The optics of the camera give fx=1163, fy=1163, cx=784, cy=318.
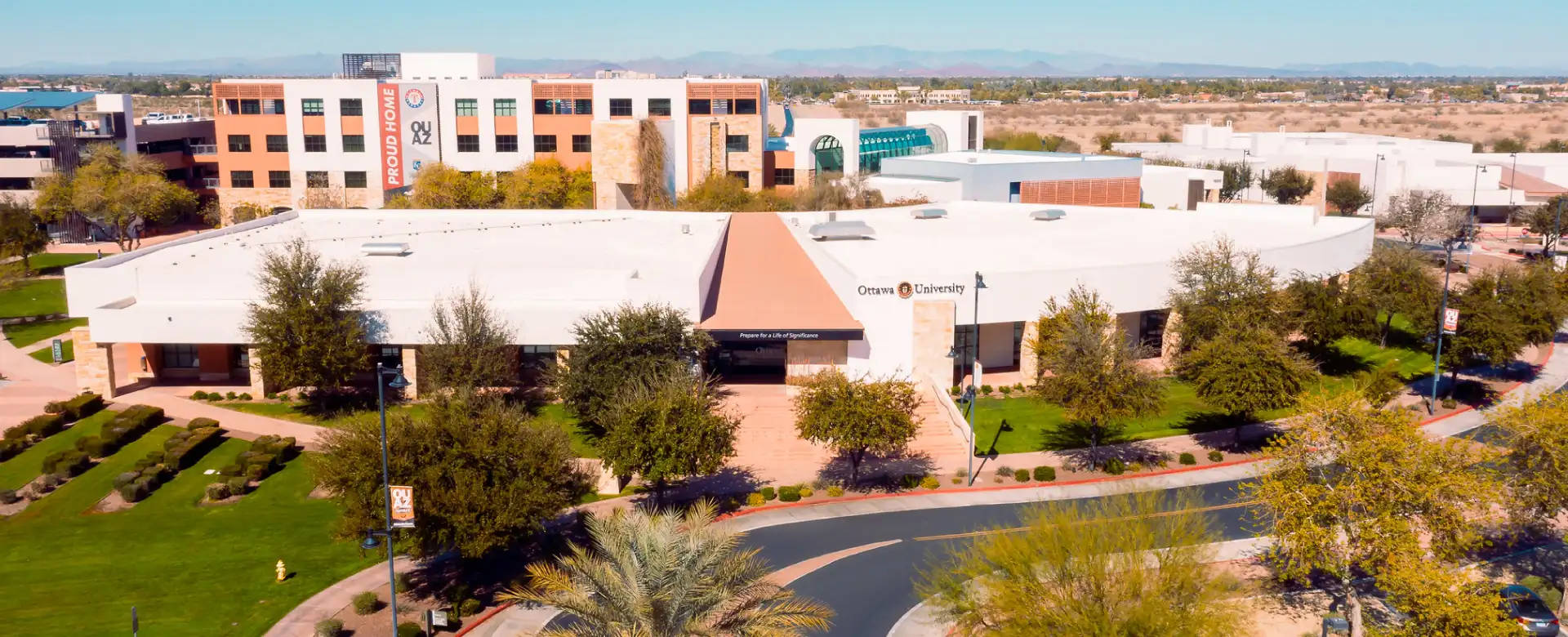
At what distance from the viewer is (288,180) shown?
93000 millimetres

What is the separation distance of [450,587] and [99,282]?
2876 cm

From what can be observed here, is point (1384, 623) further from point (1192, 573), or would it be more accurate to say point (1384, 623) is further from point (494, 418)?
point (494, 418)

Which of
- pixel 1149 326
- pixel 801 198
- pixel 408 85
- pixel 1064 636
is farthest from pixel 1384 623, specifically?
pixel 408 85

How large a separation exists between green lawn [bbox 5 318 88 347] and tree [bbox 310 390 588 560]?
4062cm

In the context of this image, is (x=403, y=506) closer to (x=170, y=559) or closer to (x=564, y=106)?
(x=170, y=559)

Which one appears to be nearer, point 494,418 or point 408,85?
point 494,418

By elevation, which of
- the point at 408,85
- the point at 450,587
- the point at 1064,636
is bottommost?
the point at 450,587

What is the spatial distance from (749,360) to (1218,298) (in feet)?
66.1

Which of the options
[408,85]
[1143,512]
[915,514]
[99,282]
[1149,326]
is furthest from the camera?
[408,85]

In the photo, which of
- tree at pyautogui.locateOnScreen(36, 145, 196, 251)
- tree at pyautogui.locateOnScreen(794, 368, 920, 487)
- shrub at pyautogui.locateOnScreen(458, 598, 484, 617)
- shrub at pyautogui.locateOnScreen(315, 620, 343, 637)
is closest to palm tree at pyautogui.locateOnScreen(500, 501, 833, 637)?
shrub at pyautogui.locateOnScreen(458, 598, 484, 617)

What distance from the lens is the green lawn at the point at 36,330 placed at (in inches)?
2429

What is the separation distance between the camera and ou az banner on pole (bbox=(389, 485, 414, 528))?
27125 millimetres

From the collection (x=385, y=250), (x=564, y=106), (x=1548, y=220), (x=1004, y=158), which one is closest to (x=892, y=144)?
(x=1004, y=158)

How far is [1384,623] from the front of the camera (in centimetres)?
2888
